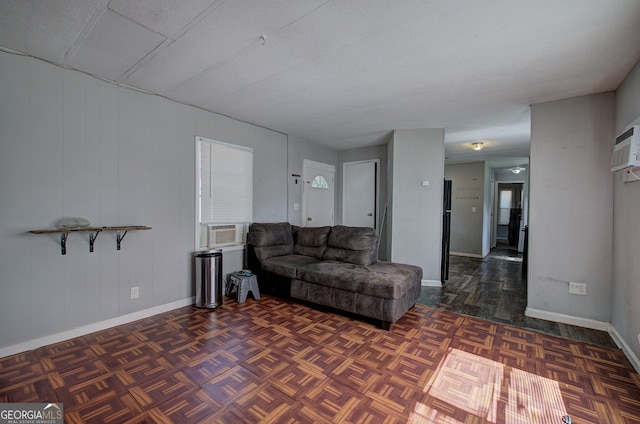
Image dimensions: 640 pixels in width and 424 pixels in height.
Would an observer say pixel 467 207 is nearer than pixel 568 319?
No

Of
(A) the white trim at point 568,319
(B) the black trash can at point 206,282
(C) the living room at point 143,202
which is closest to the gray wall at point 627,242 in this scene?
(C) the living room at point 143,202

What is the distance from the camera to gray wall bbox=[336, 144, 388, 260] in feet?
18.2

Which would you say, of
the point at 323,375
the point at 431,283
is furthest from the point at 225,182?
the point at 431,283

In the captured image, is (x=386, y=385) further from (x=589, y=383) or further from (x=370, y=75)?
(x=370, y=75)

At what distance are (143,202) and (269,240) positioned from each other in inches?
64.4

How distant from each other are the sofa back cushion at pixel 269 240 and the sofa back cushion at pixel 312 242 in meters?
0.15

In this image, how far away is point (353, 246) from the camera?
366cm

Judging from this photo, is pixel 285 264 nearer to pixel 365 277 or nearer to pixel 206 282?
pixel 206 282

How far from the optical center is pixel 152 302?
10.3 ft

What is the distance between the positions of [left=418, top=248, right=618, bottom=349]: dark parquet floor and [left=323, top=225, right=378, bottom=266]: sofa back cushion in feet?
3.15

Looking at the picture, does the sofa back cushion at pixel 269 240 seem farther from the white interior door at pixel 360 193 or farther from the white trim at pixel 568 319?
the white trim at pixel 568 319

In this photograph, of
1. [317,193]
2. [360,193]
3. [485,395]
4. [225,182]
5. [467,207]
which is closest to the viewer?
[485,395]

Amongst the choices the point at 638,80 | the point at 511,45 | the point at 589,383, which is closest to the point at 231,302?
the point at 589,383

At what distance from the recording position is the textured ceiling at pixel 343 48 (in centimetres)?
173
